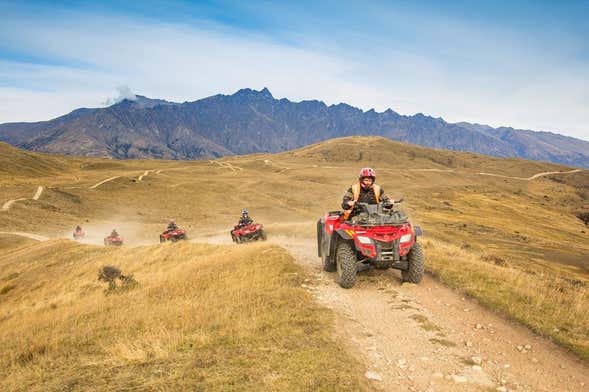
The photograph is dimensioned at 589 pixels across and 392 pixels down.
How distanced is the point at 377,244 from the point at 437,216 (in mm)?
62753

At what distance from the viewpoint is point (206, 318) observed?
29.5 feet

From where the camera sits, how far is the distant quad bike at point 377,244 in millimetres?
11000

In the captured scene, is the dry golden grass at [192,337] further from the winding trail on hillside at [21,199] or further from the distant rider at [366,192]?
the winding trail on hillside at [21,199]

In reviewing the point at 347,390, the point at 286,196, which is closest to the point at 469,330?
the point at 347,390

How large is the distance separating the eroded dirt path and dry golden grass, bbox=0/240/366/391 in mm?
656

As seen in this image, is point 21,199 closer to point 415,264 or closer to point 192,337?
point 192,337

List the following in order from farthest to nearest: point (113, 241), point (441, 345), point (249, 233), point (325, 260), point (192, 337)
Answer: point (113, 241)
point (249, 233)
point (325, 260)
point (192, 337)
point (441, 345)

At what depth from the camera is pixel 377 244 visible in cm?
1101

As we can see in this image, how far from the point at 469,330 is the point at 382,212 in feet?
13.5

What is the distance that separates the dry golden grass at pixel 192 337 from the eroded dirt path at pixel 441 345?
656mm

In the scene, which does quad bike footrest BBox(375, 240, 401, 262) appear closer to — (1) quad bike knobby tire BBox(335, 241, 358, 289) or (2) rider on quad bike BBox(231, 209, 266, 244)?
(1) quad bike knobby tire BBox(335, 241, 358, 289)

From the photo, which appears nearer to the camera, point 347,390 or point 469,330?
point 347,390

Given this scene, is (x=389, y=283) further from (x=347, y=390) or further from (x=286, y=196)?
(x=286, y=196)

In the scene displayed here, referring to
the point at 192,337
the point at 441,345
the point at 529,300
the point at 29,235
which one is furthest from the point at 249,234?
the point at 29,235
